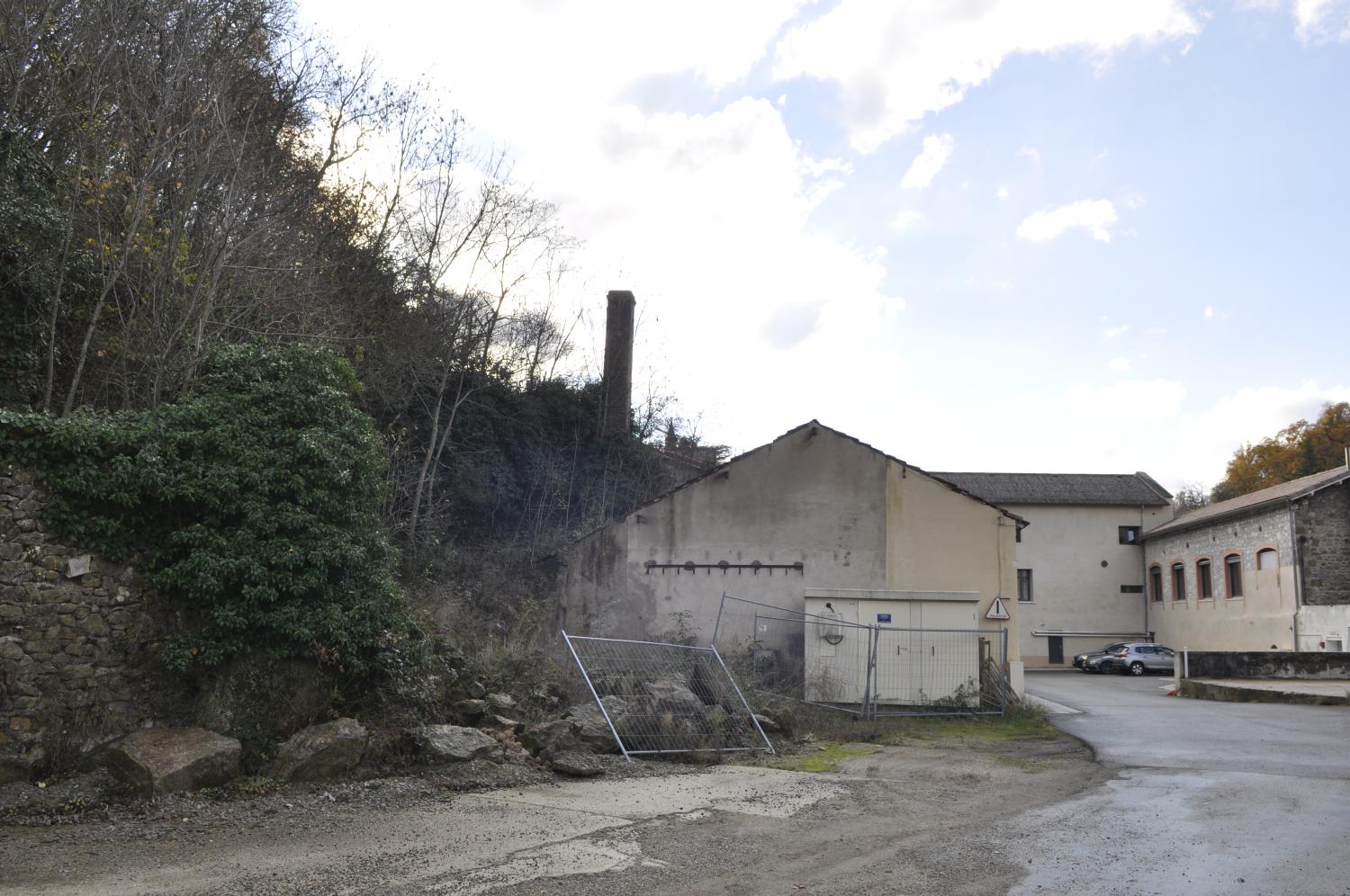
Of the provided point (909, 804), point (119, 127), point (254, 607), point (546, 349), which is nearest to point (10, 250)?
point (119, 127)

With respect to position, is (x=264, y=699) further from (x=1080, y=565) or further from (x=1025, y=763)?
(x=1080, y=565)

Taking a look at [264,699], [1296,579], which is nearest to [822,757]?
[264,699]

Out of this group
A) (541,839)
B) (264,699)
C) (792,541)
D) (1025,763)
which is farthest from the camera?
(792,541)

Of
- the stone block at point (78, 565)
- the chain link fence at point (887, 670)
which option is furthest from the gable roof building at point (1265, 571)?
the stone block at point (78, 565)

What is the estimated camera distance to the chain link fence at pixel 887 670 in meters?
18.6

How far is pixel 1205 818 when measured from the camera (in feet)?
29.1

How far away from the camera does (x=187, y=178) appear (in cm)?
1445

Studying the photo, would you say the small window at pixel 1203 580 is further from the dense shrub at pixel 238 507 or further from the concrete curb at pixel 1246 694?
the dense shrub at pixel 238 507

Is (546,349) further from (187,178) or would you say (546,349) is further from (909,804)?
(909,804)

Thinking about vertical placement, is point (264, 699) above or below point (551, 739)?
above

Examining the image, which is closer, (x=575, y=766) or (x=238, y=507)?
(x=238, y=507)

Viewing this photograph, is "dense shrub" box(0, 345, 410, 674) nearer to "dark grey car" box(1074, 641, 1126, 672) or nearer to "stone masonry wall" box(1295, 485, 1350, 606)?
"stone masonry wall" box(1295, 485, 1350, 606)

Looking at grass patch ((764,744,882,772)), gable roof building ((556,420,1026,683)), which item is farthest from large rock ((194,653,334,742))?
gable roof building ((556,420,1026,683))

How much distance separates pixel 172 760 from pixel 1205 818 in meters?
8.83
